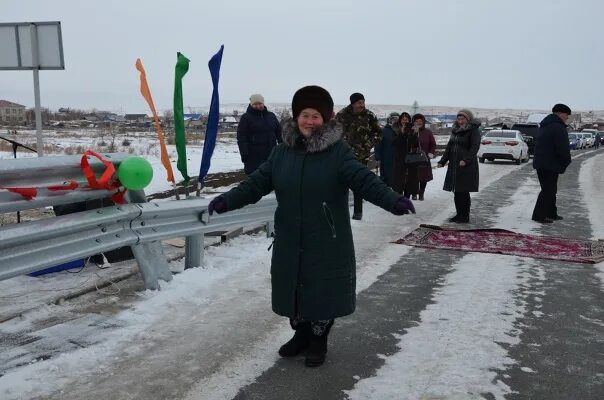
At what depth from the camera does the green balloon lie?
4.86m

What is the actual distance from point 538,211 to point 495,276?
399 centimetres

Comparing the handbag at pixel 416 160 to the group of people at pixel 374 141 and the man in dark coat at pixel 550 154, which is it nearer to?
the group of people at pixel 374 141

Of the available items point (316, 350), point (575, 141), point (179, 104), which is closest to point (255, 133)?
point (179, 104)

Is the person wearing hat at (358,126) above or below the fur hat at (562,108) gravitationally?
below

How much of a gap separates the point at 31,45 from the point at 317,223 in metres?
6.60

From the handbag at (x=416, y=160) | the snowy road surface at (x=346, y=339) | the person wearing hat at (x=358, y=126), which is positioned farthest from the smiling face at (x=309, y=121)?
the handbag at (x=416, y=160)

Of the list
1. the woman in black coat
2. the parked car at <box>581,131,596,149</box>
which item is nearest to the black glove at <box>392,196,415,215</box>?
the woman in black coat

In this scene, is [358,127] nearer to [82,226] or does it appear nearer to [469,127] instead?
[469,127]

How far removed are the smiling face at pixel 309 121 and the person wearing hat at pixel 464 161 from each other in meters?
6.03

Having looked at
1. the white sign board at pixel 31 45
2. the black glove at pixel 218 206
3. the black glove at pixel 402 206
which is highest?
the white sign board at pixel 31 45

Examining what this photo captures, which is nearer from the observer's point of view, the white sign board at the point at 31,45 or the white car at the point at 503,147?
the white sign board at the point at 31,45

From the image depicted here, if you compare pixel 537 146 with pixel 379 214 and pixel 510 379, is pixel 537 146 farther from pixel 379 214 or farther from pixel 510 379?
pixel 510 379

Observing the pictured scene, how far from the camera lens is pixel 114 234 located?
15.8 ft

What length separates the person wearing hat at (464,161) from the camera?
920 centimetres
